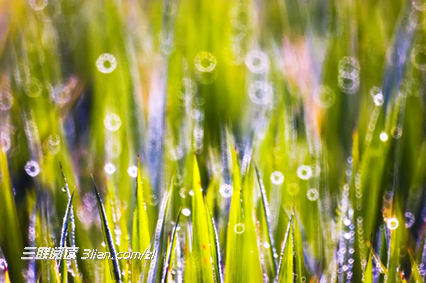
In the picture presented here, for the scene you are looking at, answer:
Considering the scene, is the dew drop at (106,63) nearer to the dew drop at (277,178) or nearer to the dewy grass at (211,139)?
the dewy grass at (211,139)

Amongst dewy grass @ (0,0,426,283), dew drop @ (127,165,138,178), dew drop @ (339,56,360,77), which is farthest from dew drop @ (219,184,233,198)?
dew drop @ (339,56,360,77)

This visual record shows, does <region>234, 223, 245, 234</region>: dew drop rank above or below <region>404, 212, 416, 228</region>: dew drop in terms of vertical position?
above

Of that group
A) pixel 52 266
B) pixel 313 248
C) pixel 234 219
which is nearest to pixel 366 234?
pixel 313 248

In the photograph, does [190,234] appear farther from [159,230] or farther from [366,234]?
[366,234]

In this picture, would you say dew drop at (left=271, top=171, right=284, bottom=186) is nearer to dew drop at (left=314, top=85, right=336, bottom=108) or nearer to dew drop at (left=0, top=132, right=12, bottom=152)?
dew drop at (left=314, top=85, right=336, bottom=108)

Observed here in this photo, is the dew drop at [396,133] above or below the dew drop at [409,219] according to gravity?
above

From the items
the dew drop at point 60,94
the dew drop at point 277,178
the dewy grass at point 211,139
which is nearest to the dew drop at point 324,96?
the dewy grass at point 211,139

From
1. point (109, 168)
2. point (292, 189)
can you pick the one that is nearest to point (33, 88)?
point (109, 168)
